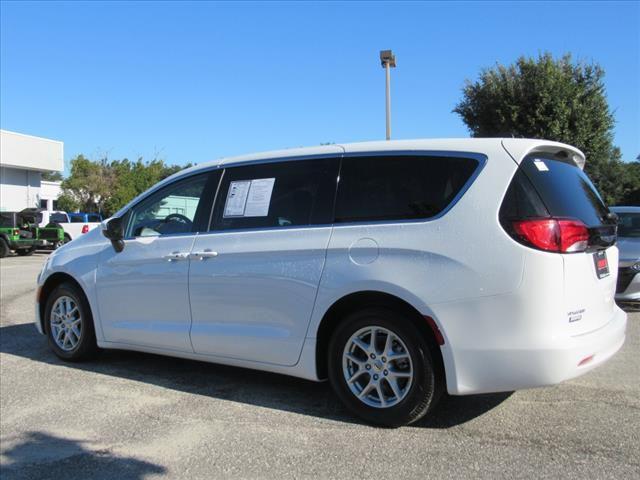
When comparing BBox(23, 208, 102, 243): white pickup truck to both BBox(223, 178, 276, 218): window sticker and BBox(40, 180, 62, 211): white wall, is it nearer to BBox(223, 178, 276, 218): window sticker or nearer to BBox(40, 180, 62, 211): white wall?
BBox(223, 178, 276, 218): window sticker

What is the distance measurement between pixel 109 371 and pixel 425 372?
10.4 feet

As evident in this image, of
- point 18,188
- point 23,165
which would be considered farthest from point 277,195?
point 18,188

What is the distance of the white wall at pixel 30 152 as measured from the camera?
34.1 m

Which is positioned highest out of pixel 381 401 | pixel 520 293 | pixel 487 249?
pixel 487 249

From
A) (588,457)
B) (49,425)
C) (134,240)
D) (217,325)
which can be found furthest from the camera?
(134,240)

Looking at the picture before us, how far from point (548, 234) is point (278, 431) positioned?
2.13m

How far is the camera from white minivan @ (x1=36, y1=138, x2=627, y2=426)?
3.47m

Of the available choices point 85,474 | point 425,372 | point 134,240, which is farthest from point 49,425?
point 425,372

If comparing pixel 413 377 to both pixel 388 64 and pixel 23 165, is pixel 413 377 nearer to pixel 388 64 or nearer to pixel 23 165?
pixel 388 64

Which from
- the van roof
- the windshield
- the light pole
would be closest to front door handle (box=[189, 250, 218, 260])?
the van roof

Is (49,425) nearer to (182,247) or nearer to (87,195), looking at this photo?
(182,247)

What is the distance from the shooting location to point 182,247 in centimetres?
479

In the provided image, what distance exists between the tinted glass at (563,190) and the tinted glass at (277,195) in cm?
137

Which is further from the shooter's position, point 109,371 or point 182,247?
point 109,371
